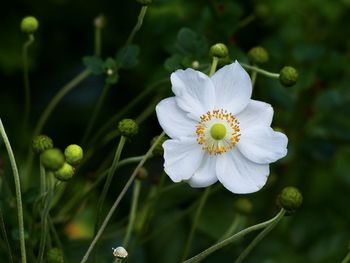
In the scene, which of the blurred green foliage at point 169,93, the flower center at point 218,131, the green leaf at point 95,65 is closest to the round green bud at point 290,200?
the flower center at point 218,131

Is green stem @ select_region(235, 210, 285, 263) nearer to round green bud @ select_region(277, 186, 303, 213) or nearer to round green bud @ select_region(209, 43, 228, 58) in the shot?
round green bud @ select_region(277, 186, 303, 213)

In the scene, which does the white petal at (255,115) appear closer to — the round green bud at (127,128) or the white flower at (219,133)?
the white flower at (219,133)

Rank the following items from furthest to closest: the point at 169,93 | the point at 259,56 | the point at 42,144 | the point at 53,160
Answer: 1. the point at 169,93
2. the point at 259,56
3. the point at 42,144
4. the point at 53,160

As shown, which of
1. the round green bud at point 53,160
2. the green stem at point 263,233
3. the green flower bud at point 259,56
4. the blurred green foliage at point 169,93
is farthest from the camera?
the blurred green foliage at point 169,93

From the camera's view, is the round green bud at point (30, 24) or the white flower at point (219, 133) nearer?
the white flower at point (219, 133)

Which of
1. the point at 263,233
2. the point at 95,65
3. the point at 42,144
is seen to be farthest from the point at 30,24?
the point at 263,233

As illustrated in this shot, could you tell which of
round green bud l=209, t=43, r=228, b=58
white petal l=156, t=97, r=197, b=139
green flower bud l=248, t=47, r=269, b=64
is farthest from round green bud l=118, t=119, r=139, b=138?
green flower bud l=248, t=47, r=269, b=64

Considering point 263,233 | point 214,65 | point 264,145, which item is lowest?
point 263,233

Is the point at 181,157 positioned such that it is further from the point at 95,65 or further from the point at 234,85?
the point at 95,65
